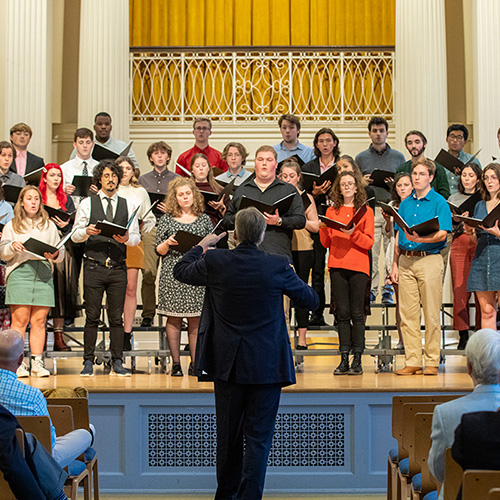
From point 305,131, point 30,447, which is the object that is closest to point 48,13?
point 305,131

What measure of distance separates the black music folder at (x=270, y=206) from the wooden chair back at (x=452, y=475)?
9.17 ft

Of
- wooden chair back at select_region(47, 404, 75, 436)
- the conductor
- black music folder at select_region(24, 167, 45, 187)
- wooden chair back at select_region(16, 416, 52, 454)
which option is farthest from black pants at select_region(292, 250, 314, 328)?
wooden chair back at select_region(16, 416, 52, 454)

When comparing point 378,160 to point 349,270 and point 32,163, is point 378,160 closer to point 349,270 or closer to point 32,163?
point 349,270

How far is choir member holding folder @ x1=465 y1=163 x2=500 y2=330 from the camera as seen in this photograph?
5848 millimetres

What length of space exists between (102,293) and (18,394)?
247 cm

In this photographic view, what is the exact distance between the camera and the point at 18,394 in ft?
11.0

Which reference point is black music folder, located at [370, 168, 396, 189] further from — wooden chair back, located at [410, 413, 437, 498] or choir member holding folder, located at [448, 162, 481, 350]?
wooden chair back, located at [410, 413, 437, 498]

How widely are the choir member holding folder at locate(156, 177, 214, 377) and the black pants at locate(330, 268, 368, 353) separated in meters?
0.95

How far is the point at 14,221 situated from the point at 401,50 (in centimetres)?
572

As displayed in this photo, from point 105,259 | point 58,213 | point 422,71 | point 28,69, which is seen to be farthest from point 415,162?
point 28,69

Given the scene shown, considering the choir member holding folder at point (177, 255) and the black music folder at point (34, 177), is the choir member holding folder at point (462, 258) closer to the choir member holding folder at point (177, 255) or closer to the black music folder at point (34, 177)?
the choir member holding folder at point (177, 255)

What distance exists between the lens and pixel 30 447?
2.83m

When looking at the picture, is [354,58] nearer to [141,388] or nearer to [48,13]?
[48,13]

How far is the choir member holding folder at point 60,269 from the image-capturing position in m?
6.21
